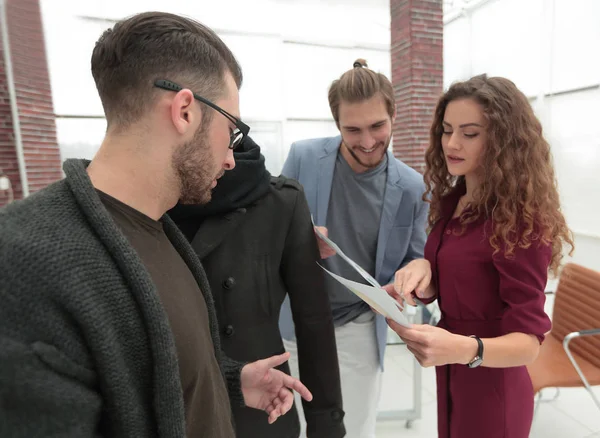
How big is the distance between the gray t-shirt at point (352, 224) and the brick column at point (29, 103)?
12.3 feet

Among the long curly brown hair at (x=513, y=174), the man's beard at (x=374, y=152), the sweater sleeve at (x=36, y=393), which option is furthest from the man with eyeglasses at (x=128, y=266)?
the man's beard at (x=374, y=152)

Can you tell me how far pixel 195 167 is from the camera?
0.77m

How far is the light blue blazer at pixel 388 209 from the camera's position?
172 cm

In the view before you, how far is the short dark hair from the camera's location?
27.7 inches

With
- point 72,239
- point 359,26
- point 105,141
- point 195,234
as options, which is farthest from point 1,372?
point 359,26

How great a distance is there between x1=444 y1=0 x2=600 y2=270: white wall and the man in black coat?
18.6ft

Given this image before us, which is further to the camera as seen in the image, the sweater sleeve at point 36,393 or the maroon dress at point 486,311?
the maroon dress at point 486,311

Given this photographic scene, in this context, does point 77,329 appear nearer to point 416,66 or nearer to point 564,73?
point 416,66

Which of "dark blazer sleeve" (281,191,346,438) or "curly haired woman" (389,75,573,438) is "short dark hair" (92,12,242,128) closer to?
"dark blazer sleeve" (281,191,346,438)

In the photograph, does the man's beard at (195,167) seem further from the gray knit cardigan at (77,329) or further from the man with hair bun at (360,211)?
the man with hair bun at (360,211)

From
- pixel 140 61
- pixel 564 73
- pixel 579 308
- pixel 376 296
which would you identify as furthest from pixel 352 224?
pixel 564 73

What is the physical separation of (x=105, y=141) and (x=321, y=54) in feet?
21.2

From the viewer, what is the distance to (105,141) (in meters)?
0.72

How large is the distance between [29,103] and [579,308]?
5.28 meters
